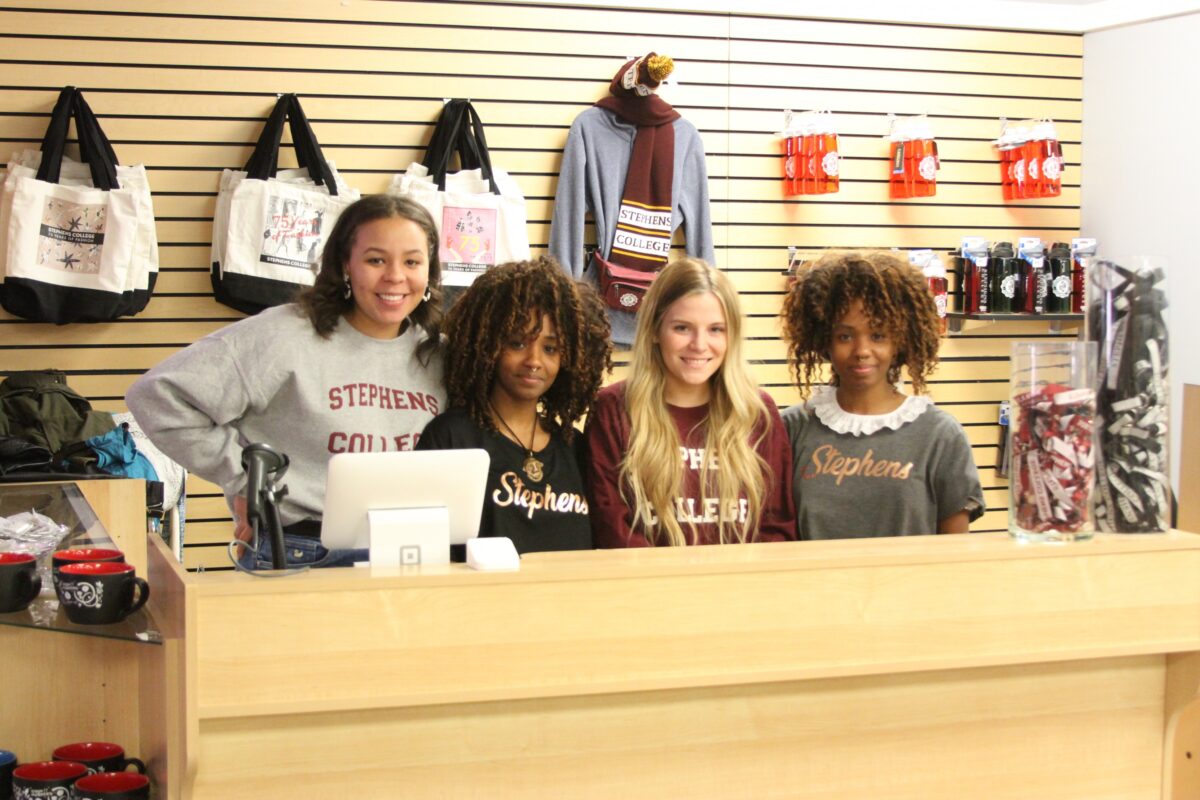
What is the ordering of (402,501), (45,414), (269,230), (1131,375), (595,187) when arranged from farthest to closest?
(595,187)
(269,230)
(45,414)
(1131,375)
(402,501)

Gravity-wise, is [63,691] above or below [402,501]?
below

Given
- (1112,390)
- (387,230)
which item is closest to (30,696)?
(387,230)

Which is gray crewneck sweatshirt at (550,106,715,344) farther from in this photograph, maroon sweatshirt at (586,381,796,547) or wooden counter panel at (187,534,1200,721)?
wooden counter panel at (187,534,1200,721)

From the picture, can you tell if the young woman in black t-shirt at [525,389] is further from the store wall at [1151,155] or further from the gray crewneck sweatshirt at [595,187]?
the store wall at [1151,155]

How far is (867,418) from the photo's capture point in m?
2.49

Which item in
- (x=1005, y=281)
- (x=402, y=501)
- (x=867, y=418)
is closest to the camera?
(x=402, y=501)

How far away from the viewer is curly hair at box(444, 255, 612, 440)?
7.57ft

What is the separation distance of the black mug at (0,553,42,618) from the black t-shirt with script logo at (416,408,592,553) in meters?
0.71

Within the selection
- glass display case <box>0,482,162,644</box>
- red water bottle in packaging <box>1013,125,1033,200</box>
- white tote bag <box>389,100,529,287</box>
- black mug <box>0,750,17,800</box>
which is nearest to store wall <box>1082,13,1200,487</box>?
red water bottle in packaging <box>1013,125,1033,200</box>

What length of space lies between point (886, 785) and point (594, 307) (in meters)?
1.01

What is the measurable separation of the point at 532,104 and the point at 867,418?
268 cm

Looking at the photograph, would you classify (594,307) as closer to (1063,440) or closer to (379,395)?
(379,395)

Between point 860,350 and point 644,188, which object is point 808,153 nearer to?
point 644,188

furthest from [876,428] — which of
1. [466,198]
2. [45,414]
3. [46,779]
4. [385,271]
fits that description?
[45,414]
